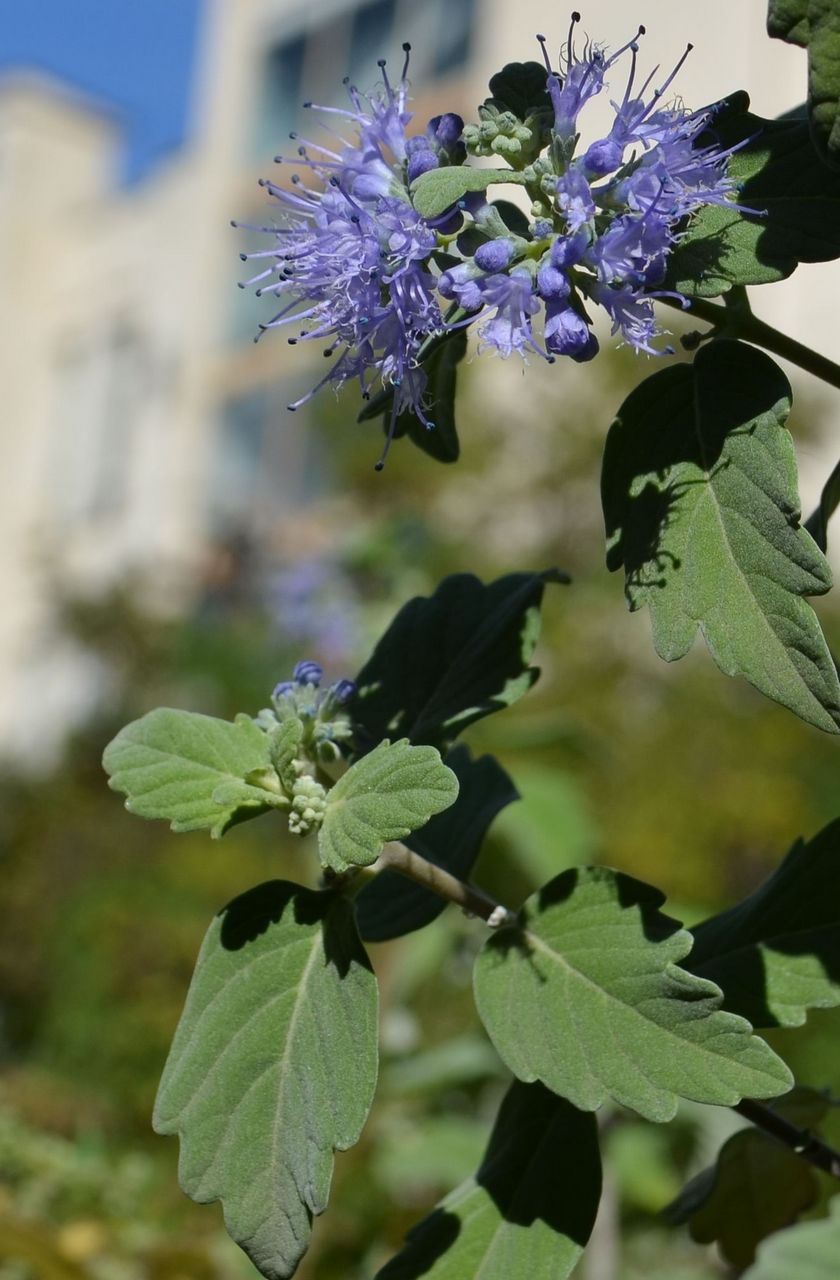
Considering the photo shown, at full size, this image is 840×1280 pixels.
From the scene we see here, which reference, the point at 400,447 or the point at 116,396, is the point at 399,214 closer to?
the point at 400,447

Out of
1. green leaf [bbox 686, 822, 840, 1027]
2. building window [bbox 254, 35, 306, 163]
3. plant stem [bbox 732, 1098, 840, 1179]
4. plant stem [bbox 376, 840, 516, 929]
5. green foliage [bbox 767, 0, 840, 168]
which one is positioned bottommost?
plant stem [bbox 732, 1098, 840, 1179]

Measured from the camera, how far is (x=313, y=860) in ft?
8.03

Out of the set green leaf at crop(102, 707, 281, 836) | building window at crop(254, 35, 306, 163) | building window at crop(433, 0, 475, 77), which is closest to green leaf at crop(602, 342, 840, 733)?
green leaf at crop(102, 707, 281, 836)

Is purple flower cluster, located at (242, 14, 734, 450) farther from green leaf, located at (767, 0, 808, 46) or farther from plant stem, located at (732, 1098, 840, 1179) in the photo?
plant stem, located at (732, 1098, 840, 1179)

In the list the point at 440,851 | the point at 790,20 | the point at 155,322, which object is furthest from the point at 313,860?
the point at 155,322

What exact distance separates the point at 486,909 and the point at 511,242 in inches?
14.6

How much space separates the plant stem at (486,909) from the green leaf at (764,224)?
333 millimetres

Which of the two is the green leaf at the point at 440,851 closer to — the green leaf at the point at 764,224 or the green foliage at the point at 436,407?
the green foliage at the point at 436,407

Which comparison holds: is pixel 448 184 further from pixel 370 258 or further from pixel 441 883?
pixel 441 883

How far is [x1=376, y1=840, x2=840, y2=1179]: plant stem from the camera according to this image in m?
0.80

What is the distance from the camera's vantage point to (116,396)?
15.4 meters

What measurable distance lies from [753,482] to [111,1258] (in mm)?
1900

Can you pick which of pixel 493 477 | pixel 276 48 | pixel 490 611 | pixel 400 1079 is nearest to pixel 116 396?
pixel 276 48

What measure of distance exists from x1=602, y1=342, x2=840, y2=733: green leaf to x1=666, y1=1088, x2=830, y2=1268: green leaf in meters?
0.42
